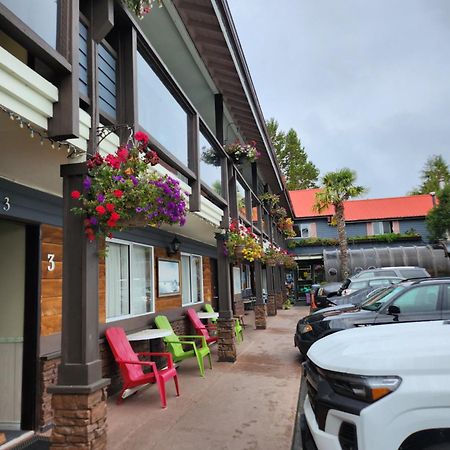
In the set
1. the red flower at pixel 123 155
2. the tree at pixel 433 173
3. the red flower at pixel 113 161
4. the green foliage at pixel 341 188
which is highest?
the tree at pixel 433 173

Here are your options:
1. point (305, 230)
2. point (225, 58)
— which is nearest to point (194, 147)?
point (225, 58)

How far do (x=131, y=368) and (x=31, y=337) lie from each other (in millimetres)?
1574

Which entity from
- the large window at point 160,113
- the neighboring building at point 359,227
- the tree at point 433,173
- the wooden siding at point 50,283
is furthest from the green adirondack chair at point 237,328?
the tree at point 433,173

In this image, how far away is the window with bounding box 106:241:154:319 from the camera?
669 cm

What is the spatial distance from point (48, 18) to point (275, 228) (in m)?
17.3

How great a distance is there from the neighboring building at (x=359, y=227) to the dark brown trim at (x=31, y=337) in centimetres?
2541

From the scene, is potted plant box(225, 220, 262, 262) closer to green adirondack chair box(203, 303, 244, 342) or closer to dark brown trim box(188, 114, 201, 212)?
green adirondack chair box(203, 303, 244, 342)

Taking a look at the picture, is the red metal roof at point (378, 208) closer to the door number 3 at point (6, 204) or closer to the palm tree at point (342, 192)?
the palm tree at point (342, 192)

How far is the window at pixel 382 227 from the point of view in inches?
1267

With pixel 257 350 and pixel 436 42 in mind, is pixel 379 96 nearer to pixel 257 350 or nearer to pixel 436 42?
pixel 436 42

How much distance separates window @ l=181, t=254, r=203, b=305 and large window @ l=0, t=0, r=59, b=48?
7.37 meters

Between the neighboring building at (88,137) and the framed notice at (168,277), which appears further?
the framed notice at (168,277)

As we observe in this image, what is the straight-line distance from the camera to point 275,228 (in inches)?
787

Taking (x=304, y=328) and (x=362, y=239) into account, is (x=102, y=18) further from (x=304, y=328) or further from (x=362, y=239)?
(x=362, y=239)
